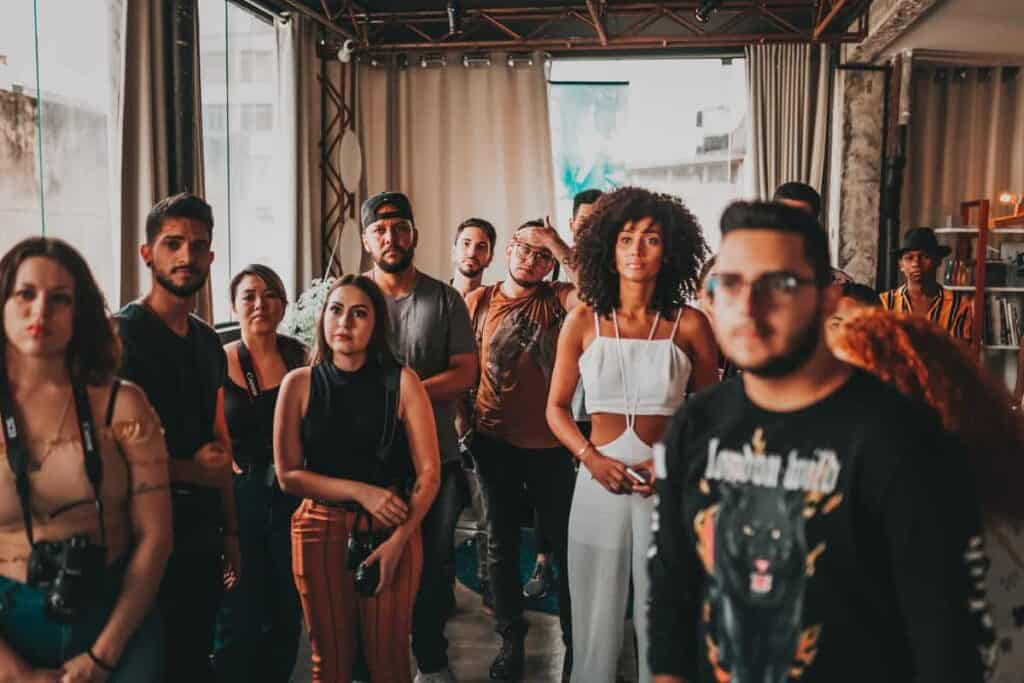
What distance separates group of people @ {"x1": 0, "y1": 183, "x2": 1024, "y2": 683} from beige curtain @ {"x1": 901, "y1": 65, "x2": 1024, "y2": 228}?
496cm

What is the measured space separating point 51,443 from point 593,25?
6.54 m

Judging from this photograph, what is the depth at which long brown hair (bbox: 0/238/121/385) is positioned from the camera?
170 centimetres

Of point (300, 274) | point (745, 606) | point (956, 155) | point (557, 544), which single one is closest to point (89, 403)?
point (745, 606)

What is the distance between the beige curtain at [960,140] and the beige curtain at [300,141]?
4.95m

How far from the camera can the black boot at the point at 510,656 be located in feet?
10.4

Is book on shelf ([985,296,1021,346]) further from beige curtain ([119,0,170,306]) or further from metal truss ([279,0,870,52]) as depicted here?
beige curtain ([119,0,170,306])

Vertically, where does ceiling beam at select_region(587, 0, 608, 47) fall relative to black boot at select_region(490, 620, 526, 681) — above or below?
above

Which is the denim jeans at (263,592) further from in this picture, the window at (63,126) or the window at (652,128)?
the window at (652,128)

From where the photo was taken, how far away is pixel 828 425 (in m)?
1.20

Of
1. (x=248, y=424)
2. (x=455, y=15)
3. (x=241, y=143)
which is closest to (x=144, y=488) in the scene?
(x=248, y=424)

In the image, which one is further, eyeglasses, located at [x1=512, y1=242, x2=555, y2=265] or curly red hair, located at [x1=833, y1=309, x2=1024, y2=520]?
eyeglasses, located at [x1=512, y1=242, x2=555, y2=265]

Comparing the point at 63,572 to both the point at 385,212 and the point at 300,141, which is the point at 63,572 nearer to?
the point at 385,212

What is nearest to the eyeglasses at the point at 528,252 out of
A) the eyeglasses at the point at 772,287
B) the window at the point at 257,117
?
the eyeglasses at the point at 772,287

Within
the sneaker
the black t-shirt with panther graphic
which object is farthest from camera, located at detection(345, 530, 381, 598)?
the sneaker
